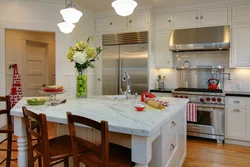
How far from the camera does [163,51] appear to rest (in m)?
4.53

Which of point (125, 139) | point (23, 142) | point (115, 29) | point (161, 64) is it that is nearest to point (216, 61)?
point (161, 64)

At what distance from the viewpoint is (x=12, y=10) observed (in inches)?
150

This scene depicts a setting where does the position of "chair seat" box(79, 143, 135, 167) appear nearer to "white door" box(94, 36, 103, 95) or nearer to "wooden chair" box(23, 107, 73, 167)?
"wooden chair" box(23, 107, 73, 167)

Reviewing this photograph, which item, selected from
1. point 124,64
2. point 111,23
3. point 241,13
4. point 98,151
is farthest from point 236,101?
point 98,151

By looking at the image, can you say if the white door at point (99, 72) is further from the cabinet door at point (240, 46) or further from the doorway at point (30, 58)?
the cabinet door at point (240, 46)

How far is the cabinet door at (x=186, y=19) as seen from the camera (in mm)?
4203

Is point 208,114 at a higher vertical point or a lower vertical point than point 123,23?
lower

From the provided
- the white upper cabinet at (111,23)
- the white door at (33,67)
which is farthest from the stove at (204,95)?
the white door at (33,67)

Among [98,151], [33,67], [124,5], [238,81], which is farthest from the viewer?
[33,67]

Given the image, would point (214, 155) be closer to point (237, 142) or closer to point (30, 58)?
point (237, 142)

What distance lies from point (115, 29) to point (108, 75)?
1.03 metres

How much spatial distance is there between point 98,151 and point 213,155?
2.54 m

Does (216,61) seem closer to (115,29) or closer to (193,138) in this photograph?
(193,138)

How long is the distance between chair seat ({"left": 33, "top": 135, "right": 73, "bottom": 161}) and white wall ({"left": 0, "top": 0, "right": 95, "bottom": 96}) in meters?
2.45
